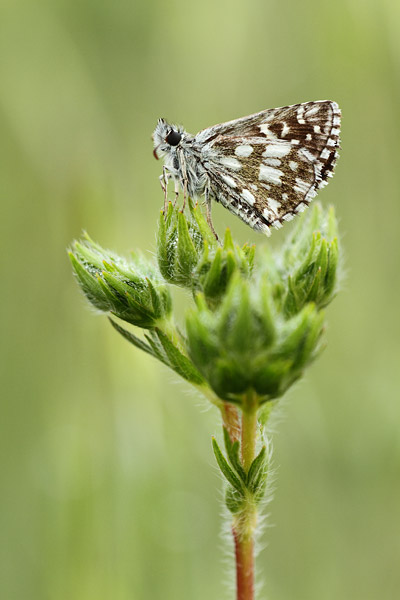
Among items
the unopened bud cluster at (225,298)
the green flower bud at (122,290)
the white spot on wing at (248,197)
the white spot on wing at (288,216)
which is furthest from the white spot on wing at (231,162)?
the green flower bud at (122,290)

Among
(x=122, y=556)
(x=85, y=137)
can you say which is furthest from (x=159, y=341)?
(x=85, y=137)

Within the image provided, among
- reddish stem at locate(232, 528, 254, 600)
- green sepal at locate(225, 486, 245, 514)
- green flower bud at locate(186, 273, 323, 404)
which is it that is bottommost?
reddish stem at locate(232, 528, 254, 600)

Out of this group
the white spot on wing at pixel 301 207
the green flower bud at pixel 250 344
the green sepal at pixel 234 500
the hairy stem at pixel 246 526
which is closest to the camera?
the green flower bud at pixel 250 344

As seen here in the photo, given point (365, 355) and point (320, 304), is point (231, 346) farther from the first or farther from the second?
point (365, 355)

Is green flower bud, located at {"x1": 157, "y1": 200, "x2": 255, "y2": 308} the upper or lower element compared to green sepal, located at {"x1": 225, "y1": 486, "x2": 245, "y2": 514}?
upper

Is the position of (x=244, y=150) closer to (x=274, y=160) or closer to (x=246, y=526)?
(x=274, y=160)

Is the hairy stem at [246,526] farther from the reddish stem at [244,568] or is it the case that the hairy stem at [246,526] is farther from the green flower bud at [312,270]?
the green flower bud at [312,270]

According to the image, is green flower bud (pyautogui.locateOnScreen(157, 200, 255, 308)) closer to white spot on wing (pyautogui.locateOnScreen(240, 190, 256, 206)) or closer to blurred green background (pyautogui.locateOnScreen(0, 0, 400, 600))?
white spot on wing (pyautogui.locateOnScreen(240, 190, 256, 206))

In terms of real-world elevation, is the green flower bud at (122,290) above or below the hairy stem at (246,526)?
above

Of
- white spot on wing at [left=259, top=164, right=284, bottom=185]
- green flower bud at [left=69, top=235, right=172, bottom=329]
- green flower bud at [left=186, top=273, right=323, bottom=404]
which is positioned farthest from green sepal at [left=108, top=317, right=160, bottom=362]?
white spot on wing at [left=259, top=164, right=284, bottom=185]
